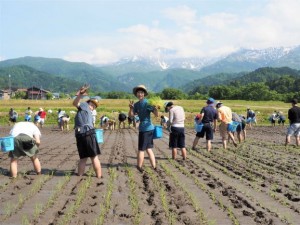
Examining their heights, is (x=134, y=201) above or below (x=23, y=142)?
below

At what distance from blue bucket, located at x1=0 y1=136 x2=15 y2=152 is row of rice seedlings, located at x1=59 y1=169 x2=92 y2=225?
154 centimetres

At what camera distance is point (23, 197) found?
584 cm

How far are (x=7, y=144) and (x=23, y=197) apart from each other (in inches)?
61.5

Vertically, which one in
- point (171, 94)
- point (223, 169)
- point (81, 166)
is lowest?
point (223, 169)

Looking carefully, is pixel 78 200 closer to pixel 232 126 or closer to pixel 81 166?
pixel 81 166

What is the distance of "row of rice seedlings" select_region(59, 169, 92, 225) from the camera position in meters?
4.74

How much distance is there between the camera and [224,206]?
5449mm

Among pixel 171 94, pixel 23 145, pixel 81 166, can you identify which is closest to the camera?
pixel 23 145

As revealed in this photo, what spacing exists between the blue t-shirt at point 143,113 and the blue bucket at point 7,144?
2508mm

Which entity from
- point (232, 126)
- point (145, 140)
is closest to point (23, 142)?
point (145, 140)

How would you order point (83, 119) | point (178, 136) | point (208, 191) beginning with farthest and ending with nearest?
1. point (178, 136)
2. point (83, 119)
3. point (208, 191)

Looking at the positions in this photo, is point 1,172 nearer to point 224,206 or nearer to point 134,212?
point 134,212

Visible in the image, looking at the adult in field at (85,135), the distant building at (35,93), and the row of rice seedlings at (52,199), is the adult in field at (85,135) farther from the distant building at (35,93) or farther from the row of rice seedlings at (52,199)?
the distant building at (35,93)

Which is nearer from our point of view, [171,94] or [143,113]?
[143,113]
